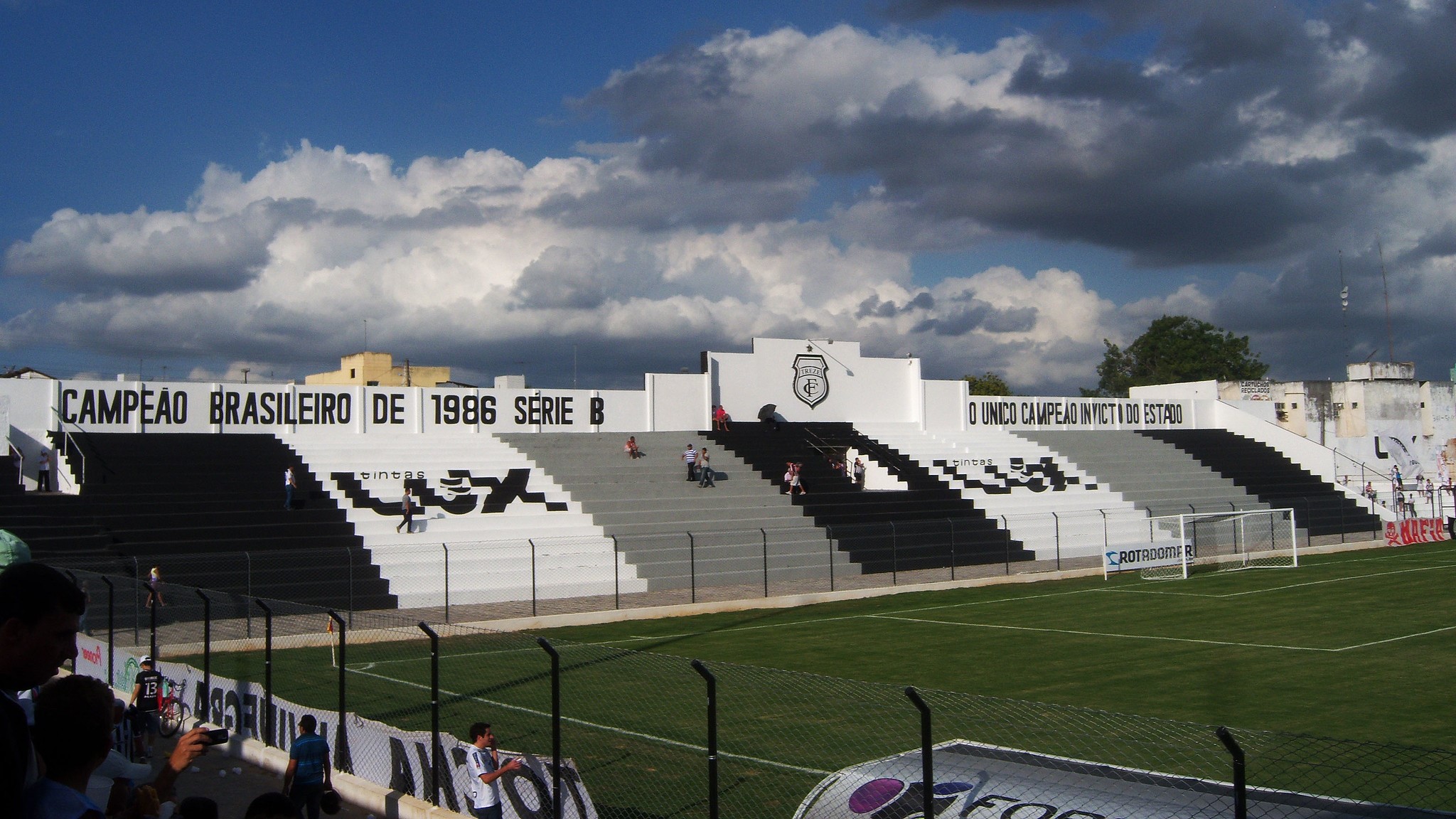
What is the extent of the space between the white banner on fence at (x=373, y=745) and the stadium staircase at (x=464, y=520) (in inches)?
381

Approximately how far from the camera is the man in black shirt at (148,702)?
1114cm

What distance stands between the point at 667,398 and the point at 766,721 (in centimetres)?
3006

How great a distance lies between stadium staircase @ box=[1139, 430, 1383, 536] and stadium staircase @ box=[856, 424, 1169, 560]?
659cm

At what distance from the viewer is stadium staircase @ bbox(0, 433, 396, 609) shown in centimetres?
2380

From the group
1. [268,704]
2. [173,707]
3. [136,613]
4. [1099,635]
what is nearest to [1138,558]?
[1099,635]

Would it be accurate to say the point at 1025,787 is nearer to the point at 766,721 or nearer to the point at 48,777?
the point at 48,777

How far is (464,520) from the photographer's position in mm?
31562

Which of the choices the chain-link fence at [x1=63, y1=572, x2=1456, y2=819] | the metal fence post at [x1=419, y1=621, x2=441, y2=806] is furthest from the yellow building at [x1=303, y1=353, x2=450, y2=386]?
the metal fence post at [x1=419, y1=621, x2=441, y2=806]

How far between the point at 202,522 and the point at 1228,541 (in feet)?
98.1

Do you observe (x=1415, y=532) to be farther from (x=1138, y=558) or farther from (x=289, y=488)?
(x=289, y=488)

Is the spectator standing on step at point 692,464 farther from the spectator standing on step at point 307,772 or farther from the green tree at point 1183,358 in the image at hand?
the green tree at point 1183,358

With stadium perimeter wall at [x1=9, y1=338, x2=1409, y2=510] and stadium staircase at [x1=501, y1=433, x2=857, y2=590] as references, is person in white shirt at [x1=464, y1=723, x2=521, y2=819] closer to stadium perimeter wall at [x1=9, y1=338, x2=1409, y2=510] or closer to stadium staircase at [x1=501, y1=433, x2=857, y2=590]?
stadium staircase at [x1=501, y1=433, x2=857, y2=590]

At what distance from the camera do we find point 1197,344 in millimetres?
114250

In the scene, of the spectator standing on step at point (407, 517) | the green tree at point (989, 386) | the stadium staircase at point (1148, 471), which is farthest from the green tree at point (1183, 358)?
the spectator standing on step at point (407, 517)
